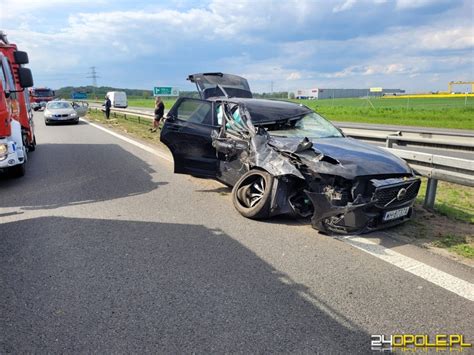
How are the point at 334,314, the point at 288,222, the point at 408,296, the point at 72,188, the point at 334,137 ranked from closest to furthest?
1. the point at 334,314
2. the point at 408,296
3. the point at 288,222
4. the point at 334,137
5. the point at 72,188

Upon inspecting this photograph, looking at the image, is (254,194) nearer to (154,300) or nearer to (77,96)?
(154,300)

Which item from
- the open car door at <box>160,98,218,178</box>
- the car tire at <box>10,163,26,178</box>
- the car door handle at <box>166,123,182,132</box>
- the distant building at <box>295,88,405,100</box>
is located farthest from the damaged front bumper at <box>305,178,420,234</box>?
the distant building at <box>295,88,405,100</box>

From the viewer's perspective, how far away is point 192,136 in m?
6.94

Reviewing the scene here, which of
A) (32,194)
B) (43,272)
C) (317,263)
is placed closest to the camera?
(43,272)

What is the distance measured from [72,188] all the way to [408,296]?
596 cm

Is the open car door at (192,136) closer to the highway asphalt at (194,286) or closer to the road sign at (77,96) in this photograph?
the highway asphalt at (194,286)

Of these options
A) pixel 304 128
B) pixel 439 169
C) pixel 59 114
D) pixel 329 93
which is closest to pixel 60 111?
pixel 59 114

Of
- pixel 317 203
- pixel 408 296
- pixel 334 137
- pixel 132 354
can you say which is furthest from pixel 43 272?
pixel 334 137

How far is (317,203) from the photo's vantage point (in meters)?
4.59

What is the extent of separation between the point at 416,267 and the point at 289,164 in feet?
6.09

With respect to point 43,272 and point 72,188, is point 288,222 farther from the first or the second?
point 72,188

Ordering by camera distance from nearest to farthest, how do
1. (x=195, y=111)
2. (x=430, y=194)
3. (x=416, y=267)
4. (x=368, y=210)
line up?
(x=416, y=267) < (x=368, y=210) < (x=430, y=194) < (x=195, y=111)

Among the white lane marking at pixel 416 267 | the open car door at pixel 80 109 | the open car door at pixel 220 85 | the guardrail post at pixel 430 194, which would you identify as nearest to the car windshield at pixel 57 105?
the open car door at pixel 80 109

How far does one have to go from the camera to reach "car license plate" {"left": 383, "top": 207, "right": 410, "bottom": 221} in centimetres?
461
